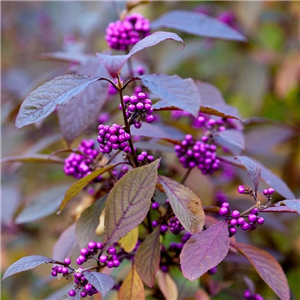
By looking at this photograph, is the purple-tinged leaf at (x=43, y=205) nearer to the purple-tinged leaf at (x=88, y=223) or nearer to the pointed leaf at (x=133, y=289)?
the purple-tinged leaf at (x=88, y=223)

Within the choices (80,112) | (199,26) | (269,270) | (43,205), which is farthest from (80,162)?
(199,26)

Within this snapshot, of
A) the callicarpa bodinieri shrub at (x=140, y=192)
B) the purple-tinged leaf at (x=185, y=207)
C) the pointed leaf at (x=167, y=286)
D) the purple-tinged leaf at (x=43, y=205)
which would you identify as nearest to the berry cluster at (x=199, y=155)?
the callicarpa bodinieri shrub at (x=140, y=192)

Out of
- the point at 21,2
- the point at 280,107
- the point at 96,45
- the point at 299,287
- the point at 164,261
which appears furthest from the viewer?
the point at 21,2

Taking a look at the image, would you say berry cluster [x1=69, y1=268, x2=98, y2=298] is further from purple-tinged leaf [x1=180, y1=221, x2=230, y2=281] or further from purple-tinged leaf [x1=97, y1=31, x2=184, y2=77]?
purple-tinged leaf [x1=97, y1=31, x2=184, y2=77]

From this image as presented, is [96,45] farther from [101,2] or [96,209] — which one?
[96,209]

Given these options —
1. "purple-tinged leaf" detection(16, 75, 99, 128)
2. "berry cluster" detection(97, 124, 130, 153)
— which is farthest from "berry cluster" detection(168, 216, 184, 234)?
"purple-tinged leaf" detection(16, 75, 99, 128)

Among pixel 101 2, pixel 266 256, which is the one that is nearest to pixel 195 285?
pixel 266 256

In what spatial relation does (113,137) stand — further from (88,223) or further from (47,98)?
(88,223)
